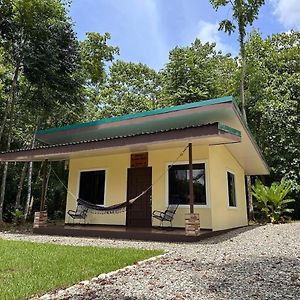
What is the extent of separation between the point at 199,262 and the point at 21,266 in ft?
8.52

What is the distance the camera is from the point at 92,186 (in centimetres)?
1080

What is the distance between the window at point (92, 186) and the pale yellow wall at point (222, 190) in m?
3.86

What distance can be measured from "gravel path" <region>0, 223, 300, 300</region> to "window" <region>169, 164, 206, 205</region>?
2.99m

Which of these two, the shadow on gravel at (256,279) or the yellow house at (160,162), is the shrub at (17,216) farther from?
the shadow on gravel at (256,279)

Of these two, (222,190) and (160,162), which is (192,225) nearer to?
(222,190)

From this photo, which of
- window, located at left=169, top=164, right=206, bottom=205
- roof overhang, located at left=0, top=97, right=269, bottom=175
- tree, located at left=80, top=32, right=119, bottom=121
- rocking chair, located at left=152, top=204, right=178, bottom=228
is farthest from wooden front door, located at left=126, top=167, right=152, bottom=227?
tree, located at left=80, top=32, right=119, bottom=121

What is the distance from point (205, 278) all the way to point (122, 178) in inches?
261

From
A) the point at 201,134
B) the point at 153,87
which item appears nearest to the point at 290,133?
the point at 201,134

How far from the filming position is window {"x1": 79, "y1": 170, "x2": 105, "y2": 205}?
10.5 metres

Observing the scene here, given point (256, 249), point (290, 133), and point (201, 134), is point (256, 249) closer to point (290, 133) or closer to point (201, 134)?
point (201, 134)

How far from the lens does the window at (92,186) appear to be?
10.5 metres

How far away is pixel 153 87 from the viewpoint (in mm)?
27391

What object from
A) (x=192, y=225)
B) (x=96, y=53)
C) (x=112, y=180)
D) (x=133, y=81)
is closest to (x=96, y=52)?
(x=96, y=53)

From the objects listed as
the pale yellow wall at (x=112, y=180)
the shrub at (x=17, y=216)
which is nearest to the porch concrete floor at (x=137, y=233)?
the pale yellow wall at (x=112, y=180)
